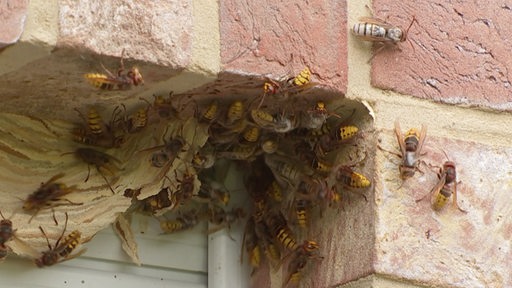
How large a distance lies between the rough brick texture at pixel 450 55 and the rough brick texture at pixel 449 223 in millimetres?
107

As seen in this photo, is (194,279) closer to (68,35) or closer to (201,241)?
(201,241)

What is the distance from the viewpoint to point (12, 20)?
77.1 inches

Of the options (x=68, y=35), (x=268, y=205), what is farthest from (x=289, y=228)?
(x=68, y=35)

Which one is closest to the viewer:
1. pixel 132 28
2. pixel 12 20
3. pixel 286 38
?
pixel 12 20

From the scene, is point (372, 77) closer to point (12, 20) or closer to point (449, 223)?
point (449, 223)

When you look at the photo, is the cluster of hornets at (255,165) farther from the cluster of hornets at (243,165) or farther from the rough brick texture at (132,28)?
the rough brick texture at (132,28)

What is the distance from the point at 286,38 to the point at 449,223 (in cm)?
50

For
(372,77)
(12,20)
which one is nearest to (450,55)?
(372,77)

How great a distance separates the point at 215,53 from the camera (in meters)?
2.13

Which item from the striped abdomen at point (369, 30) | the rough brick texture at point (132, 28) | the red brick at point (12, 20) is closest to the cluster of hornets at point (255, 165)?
the striped abdomen at point (369, 30)

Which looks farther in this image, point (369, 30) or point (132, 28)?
point (369, 30)

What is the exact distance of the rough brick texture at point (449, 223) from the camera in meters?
2.21

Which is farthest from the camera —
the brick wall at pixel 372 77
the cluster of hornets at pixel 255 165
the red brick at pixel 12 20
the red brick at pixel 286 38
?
the cluster of hornets at pixel 255 165

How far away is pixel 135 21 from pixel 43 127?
0.40 metres
